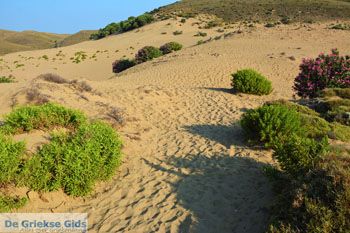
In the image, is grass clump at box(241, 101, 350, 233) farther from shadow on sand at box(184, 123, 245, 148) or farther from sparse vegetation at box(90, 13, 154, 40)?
sparse vegetation at box(90, 13, 154, 40)

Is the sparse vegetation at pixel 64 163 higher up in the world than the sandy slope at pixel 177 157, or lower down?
higher up

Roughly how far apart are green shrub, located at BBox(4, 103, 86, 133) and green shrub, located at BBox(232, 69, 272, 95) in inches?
279

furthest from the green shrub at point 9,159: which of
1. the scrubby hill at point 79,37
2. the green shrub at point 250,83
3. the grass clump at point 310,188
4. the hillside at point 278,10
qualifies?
the scrubby hill at point 79,37

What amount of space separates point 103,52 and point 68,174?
3335 centimetres

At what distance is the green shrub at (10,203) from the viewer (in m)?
5.54

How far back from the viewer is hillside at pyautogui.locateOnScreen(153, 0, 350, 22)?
144 feet

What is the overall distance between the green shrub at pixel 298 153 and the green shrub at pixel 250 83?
732 centimetres

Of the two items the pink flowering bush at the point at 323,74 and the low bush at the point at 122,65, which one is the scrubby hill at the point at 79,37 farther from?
the pink flowering bush at the point at 323,74

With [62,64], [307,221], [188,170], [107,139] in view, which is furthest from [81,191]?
[62,64]

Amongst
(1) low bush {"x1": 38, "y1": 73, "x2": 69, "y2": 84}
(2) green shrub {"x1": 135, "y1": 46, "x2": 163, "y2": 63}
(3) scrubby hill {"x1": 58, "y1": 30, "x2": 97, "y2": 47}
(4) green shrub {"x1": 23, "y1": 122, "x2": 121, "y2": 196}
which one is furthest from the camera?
(3) scrubby hill {"x1": 58, "y1": 30, "x2": 97, "y2": 47}

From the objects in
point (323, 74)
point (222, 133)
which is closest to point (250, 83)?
point (323, 74)

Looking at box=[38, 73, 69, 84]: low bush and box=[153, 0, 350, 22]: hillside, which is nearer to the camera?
box=[38, 73, 69, 84]: low bush

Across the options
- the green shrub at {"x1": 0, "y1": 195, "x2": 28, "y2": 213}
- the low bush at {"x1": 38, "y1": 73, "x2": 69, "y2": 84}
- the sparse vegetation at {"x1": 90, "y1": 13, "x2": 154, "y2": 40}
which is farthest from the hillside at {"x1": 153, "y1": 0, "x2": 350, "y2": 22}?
the green shrub at {"x1": 0, "y1": 195, "x2": 28, "y2": 213}

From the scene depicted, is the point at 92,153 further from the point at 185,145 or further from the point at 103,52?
the point at 103,52
